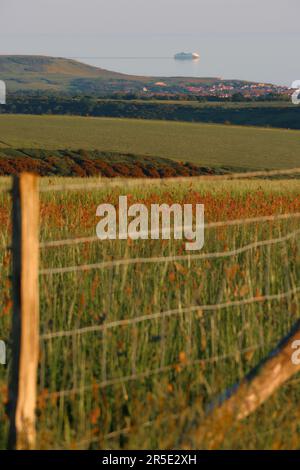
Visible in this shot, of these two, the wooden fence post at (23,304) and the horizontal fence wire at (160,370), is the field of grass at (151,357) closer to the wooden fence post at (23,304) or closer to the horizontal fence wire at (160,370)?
the horizontal fence wire at (160,370)

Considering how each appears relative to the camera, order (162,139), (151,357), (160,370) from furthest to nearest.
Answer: (162,139) → (151,357) → (160,370)

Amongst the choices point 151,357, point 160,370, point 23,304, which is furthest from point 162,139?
point 23,304

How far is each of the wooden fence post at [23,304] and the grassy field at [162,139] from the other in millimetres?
44487

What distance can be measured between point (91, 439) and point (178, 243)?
4.57m

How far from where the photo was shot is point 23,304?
11.7ft

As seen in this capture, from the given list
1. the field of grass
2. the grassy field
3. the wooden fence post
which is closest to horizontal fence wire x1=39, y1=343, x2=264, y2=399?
the field of grass

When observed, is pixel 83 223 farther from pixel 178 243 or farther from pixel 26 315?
pixel 26 315

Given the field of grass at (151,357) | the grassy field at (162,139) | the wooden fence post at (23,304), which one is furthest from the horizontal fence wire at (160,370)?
the grassy field at (162,139)

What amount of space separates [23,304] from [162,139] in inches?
2340

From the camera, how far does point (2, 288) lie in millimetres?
6426

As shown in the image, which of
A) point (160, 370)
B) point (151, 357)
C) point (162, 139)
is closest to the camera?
point (160, 370)

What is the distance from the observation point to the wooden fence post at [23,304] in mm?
3562

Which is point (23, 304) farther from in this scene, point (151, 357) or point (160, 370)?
point (151, 357)

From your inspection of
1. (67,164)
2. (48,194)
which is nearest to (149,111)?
(67,164)
